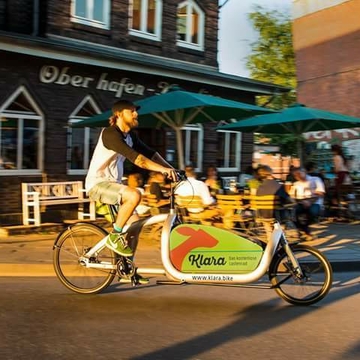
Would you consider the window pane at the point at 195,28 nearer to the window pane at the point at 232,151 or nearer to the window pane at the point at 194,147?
the window pane at the point at 194,147

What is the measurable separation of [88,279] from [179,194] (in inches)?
132

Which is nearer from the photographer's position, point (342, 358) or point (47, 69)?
point (342, 358)

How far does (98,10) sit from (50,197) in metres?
4.95

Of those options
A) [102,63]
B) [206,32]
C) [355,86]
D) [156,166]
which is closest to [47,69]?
[102,63]

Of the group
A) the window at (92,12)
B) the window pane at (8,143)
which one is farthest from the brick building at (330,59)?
the window pane at (8,143)

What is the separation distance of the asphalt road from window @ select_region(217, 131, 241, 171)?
9.87m

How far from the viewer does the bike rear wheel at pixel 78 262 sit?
6.12m

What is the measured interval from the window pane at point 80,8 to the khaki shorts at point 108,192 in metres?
8.23

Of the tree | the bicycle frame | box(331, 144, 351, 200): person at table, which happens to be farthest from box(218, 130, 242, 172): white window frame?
the tree

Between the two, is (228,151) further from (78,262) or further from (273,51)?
(273,51)

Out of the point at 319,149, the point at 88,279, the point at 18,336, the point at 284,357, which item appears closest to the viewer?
the point at 284,357

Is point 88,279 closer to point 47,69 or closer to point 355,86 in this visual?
point 47,69

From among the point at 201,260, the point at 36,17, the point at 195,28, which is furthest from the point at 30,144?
the point at 201,260

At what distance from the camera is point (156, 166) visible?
5492 mm
